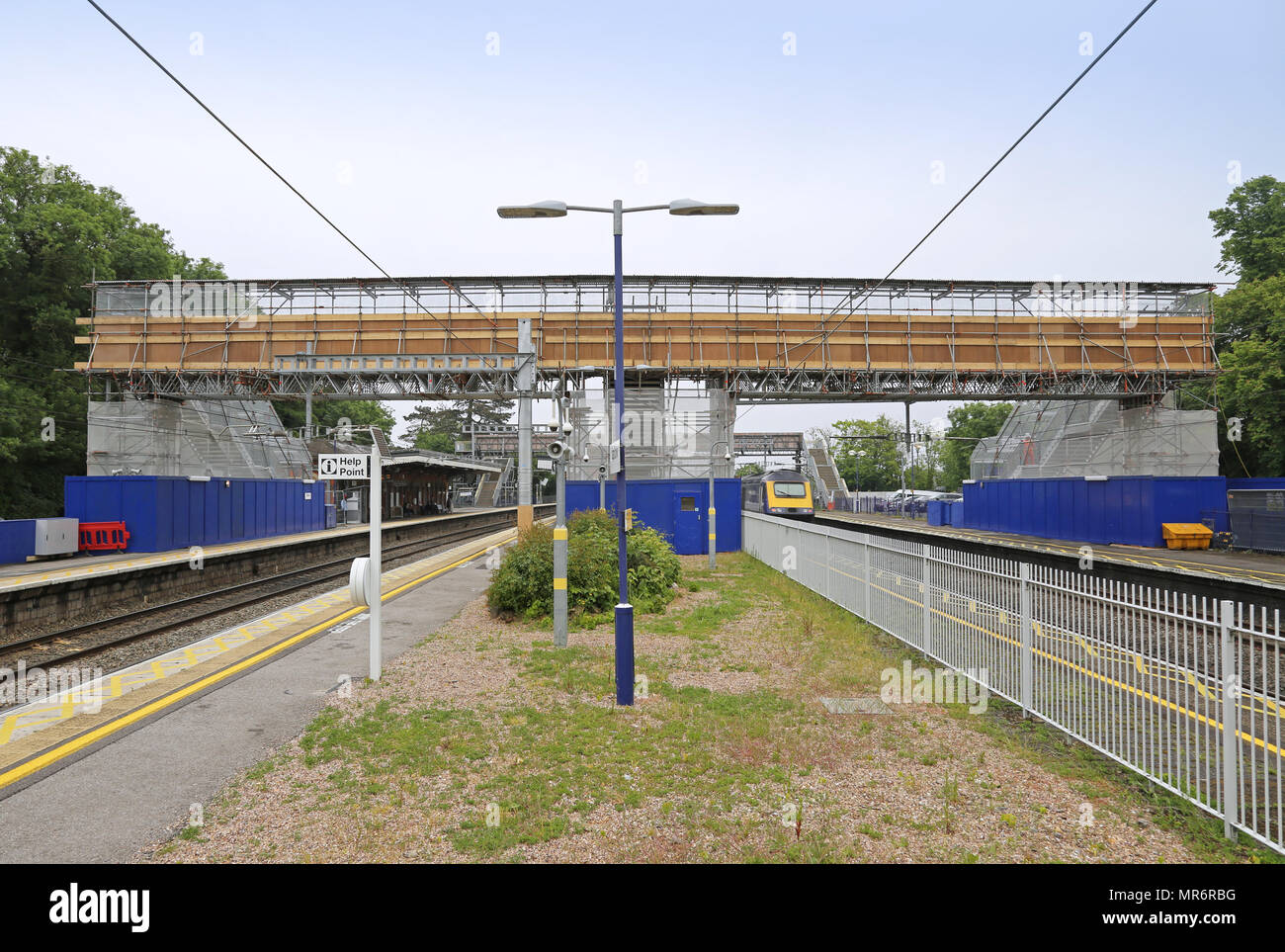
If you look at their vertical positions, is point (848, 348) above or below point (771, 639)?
above

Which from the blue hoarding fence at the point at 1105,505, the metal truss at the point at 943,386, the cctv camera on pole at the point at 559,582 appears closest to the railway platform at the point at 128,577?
the cctv camera on pole at the point at 559,582

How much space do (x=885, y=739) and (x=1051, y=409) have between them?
41.3 metres

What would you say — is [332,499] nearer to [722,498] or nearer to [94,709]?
[722,498]

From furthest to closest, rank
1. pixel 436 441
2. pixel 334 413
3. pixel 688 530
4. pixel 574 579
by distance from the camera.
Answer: pixel 436 441 < pixel 334 413 < pixel 688 530 < pixel 574 579

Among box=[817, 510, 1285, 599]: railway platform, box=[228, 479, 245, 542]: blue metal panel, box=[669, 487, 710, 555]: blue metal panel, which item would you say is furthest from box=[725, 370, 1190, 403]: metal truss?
box=[228, 479, 245, 542]: blue metal panel

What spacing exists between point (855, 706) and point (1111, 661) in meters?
2.65

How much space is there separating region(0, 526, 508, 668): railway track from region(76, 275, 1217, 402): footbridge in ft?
43.3

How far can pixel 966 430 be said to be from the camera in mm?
87062

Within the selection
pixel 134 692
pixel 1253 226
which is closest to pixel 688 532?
pixel 134 692

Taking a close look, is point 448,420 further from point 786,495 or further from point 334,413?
point 786,495

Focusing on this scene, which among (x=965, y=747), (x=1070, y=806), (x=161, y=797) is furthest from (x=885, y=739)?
(x=161, y=797)

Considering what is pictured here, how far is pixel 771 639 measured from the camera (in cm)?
1159

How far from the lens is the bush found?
13.5 m

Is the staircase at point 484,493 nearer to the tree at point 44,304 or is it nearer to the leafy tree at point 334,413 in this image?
the leafy tree at point 334,413
